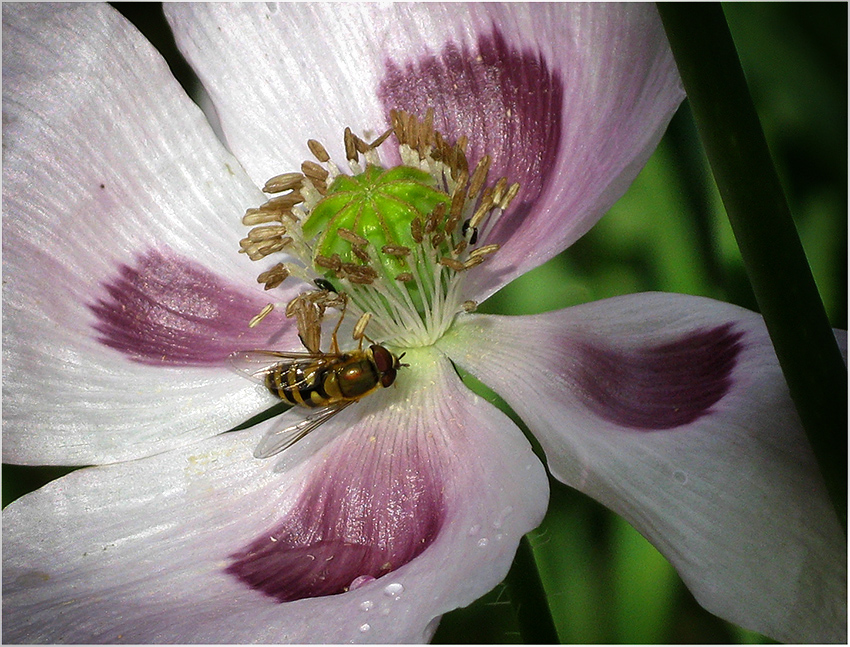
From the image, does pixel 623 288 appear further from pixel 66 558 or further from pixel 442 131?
pixel 66 558

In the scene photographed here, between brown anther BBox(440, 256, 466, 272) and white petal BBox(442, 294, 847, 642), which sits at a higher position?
brown anther BBox(440, 256, 466, 272)

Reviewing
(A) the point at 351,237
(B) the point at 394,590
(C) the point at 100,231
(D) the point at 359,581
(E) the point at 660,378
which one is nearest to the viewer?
(B) the point at 394,590

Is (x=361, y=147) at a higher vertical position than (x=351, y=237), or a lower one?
higher

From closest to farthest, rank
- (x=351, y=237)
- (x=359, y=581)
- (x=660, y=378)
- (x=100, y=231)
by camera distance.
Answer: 1. (x=359, y=581)
2. (x=660, y=378)
3. (x=351, y=237)
4. (x=100, y=231)

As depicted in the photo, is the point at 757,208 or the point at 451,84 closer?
the point at 757,208

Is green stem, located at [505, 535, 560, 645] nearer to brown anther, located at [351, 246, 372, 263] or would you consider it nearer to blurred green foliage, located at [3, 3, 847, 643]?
blurred green foliage, located at [3, 3, 847, 643]

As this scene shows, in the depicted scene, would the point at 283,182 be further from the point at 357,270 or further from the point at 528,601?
the point at 528,601

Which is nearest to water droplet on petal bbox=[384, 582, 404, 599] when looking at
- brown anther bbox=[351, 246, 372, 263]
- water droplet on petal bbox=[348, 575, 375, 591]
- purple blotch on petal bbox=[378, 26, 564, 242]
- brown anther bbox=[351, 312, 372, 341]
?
water droplet on petal bbox=[348, 575, 375, 591]

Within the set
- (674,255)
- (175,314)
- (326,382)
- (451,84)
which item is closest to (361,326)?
(326,382)
